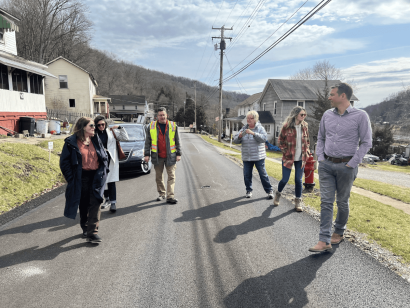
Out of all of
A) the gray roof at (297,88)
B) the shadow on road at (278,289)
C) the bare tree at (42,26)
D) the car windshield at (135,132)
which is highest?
the bare tree at (42,26)

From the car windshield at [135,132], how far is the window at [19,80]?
1242 centimetres

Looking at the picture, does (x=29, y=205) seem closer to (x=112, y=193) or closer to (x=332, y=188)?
(x=112, y=193)

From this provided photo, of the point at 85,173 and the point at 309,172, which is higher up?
the point at 85,173

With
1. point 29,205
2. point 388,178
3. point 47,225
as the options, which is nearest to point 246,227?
point 47,225

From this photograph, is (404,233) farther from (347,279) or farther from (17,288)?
(17,288)

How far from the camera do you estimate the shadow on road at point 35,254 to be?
3.54m

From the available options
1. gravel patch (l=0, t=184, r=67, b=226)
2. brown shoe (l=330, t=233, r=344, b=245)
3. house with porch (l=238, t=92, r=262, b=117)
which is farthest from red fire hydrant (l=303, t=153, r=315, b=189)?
house with porch (l=238, t=92, r=262, b=117)

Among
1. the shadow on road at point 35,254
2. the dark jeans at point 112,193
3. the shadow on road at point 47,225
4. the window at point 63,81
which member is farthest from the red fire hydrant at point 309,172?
the window at point 63,81

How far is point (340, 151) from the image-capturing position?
3.66 meters

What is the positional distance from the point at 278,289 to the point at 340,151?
196 cm

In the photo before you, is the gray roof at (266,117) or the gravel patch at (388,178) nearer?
the gravel patch at (388,178)

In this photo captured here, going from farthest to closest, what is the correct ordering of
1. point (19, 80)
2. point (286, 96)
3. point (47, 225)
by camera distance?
point (286, 96) < point (19, 80) < point (47, 225)

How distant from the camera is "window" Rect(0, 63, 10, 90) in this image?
1672cm

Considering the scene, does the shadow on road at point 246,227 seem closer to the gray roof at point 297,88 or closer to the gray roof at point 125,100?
the gray roof at point 297,88
